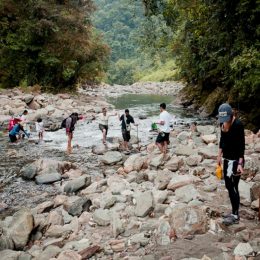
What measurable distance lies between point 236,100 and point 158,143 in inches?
321

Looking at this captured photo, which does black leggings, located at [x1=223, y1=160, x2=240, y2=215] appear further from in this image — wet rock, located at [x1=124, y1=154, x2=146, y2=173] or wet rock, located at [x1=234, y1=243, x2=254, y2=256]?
wet rock, located at [x1=124, y1=154, x2=146, y2=173]

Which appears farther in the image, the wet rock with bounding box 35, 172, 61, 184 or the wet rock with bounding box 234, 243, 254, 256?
the wet rock with bounding box 35, 172, 61, 184

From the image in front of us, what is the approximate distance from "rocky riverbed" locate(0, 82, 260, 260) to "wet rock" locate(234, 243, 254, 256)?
13 mm

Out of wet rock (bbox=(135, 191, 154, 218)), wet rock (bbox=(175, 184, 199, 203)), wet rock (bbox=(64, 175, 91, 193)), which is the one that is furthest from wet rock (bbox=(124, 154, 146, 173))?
wet rock (bbox=(135, 191, 154, 218))

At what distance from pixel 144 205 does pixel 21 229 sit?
2244 millimetres

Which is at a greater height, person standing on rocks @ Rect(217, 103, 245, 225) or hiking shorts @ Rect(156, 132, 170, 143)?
person standing on rocks @ Rect(217, 103, 245, 225)

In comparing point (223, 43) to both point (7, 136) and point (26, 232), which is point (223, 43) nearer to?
point (26, 232)

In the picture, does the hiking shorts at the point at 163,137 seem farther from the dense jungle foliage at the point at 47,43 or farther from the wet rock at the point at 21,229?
the dense jungle foliage at the point at 47,43

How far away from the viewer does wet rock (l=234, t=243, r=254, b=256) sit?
4.83 m

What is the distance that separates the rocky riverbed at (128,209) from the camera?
542 cm

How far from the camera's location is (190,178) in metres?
8.03

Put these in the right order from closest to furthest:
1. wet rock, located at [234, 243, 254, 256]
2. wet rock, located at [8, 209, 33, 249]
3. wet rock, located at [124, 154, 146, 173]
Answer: wet rock, located at [234, 243, 254, 256], wet rock, located at [8, 209, 33, 249], wet rock, located at [124, 154, 146, 173]

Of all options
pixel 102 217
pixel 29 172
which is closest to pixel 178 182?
pixel 102 217

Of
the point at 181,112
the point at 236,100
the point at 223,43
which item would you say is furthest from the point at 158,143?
the point at 181,112
